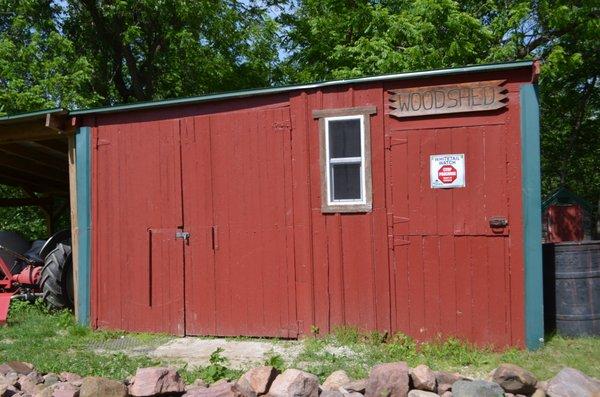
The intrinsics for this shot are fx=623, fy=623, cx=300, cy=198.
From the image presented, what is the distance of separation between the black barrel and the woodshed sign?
5.82 feet

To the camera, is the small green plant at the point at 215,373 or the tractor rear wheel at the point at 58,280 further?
the tractor rear wheel at the point at 58,280

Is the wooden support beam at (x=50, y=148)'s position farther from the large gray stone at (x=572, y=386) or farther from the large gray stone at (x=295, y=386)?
the large gray stone at (x=572, y=386)

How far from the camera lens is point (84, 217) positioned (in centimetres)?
836

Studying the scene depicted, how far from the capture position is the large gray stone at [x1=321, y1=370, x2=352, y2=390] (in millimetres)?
5271

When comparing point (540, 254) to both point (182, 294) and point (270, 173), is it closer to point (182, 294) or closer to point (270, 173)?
point (270, 173)

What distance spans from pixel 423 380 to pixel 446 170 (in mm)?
2486

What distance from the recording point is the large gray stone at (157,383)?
17.0 ft

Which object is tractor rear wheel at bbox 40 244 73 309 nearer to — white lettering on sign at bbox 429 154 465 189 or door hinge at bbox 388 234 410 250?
door hinge at bbox 388 234 410 250

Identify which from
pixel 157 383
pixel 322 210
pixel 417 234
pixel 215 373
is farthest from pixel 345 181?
pixel 157 383

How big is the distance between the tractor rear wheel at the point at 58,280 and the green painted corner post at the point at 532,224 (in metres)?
6.58

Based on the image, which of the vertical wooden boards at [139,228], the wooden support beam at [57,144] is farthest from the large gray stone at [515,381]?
the wooden support beam at [57,144]

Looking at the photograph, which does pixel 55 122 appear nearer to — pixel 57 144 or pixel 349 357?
pixel 57 144

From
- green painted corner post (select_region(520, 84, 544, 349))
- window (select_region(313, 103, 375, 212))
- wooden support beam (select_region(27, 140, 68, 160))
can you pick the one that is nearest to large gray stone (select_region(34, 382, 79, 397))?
window (select_region(313, 103, 375, 212))

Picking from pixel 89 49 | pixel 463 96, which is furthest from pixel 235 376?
pixel 89 49
